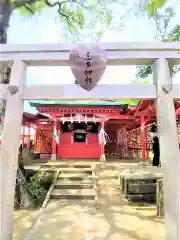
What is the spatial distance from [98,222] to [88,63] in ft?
12.9

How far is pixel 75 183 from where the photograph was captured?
8.64 meters

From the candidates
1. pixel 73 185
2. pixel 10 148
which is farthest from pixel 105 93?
pixel 73 185

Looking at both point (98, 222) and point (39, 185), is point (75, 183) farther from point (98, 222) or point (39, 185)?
point (98, 222)

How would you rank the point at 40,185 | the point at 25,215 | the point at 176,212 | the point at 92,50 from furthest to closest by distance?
the point at 40,185, the point at 25,215, the point at 92,50, the point at 176,212

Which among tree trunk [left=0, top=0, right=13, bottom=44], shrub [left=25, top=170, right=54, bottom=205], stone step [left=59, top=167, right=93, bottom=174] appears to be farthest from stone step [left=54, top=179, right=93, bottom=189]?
tree trunk [left=0, top=0, right=13, bottom=44]

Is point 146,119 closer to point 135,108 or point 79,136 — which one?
point 135,108

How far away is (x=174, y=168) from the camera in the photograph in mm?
2832

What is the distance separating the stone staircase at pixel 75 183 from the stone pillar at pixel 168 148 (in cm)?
480

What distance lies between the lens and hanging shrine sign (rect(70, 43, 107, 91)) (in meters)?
3.10


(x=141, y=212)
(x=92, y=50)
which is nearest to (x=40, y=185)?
(x=141, y=212)

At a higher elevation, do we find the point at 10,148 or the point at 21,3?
the point at 21,3

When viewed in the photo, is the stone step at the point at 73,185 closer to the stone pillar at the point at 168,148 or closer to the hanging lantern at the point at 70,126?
the hanging lantern at the point at 70,126

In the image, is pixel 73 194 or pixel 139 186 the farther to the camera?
pixel 139 186

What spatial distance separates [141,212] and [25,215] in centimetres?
369
